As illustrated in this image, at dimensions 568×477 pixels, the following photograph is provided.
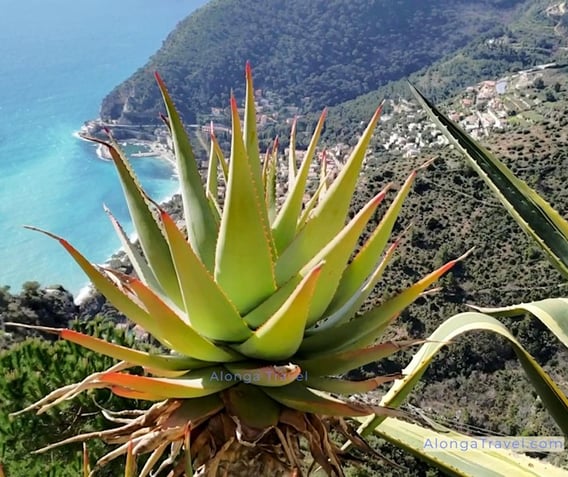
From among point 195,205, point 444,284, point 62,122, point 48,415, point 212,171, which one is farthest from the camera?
point 62,122

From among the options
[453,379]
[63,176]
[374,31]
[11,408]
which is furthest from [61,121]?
[11,408]

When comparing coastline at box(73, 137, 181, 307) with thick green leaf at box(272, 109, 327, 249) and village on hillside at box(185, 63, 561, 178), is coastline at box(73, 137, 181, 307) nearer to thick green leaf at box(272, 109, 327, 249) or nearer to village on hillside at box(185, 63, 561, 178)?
village on hillside at box(185, 63, 561, 178)

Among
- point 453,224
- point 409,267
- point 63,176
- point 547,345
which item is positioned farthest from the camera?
point 63,176

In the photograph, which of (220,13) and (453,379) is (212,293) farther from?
(220,13)

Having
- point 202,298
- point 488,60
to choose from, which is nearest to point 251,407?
point 202,298

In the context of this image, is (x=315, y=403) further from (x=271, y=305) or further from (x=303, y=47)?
(x=303, y=47)

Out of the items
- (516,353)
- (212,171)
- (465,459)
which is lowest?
(465,459)

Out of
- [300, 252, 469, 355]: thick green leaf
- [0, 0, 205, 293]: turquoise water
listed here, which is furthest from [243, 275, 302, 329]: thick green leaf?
[0, 0, 205, 293]: turquoise water
